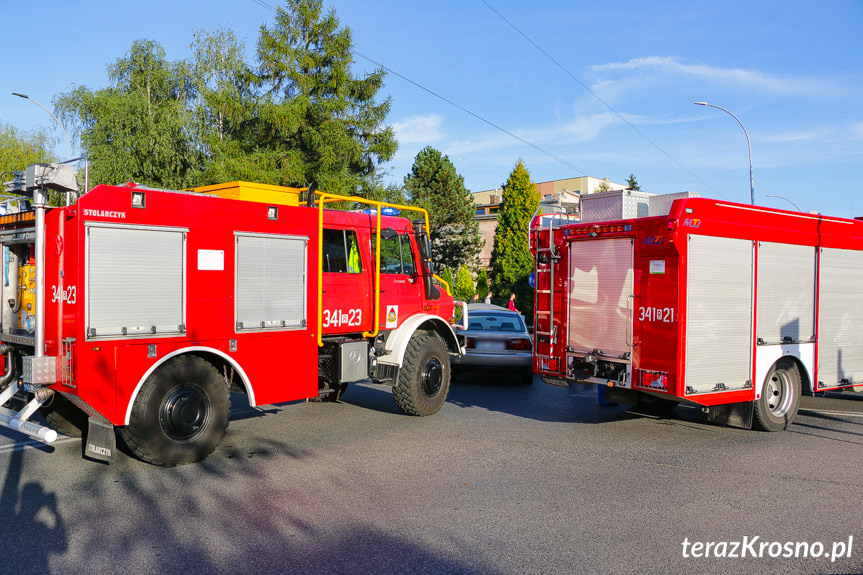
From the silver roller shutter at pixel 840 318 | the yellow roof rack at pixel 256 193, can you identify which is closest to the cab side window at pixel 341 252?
the yellow roof rack at pixel 256 193

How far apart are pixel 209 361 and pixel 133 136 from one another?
80.1 ft

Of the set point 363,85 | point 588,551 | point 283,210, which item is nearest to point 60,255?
point 283,210

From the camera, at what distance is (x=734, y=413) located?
9.02m

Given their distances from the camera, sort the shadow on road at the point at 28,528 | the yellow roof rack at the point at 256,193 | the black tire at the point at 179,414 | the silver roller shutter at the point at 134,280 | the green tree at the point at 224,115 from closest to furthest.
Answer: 1. the shadow on road at the point at 28,528
2. the silver roller shutter at the point at 134,280
3. the black tire at the point at 179,414
4. the yellow roof rack at the point at 256,193
5. the green tree at the point at 224,115

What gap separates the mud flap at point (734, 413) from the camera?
29.1 ft

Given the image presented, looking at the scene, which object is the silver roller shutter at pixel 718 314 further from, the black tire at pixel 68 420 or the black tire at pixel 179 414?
the black tire at pixel 68 420

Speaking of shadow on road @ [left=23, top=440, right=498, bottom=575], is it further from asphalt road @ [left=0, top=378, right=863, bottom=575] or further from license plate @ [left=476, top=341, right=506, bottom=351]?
license plate @ [left=476, top=341, right=506, bottom=351]

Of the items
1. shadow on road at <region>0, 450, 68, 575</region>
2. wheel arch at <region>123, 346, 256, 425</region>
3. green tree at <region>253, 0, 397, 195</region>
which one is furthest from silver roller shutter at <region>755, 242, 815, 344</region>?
green tree at <region>253, 0, 397, 195</region>

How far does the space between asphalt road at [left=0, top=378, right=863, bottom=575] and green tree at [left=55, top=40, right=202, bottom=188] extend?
71.9ft

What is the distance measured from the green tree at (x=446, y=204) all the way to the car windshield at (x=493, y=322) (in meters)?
27.3

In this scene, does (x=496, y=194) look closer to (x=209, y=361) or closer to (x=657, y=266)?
(x=657, y=266)

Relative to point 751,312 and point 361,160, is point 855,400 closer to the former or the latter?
point 751,312

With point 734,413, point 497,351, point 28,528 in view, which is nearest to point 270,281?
point 28,528

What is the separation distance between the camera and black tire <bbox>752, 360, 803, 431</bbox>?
902 cm
